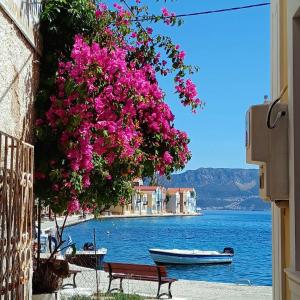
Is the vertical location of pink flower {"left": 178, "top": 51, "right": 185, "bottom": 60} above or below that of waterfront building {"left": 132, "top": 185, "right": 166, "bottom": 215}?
above

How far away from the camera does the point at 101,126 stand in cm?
699

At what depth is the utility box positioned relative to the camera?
116 inches

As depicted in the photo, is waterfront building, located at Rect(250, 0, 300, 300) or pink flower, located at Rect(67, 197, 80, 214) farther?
pink flower, located at Rect(67, 197, 80, 214)

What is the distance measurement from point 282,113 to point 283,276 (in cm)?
102

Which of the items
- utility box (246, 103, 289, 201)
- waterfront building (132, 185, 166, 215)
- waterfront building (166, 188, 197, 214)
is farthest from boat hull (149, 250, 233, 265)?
waterfront building (166, 188, 197, 214)

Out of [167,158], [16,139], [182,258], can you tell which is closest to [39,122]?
[16,139]

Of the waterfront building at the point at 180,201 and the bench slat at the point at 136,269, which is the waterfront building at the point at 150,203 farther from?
the bench slat at the point at 136,269

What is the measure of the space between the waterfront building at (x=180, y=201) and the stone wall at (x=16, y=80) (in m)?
128

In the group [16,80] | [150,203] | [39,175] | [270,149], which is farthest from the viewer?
[150,203]

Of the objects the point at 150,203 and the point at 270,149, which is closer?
the point at 270,149

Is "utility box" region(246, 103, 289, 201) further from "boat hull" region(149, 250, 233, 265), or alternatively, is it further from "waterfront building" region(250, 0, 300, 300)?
"boat hull" region(149, 250, 233, 265)

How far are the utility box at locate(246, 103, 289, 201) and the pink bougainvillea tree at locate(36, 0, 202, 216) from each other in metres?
3.99

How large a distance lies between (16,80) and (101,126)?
1082mm

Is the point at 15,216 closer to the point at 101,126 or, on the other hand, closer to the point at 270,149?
the point at 101,126
